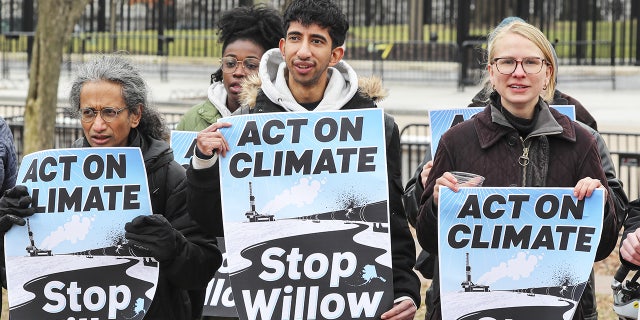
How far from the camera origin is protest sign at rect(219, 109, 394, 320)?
4.96 metres

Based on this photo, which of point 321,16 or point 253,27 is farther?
point 253,27

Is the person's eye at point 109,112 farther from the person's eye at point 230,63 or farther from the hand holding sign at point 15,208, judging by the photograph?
the person's eye at point 230,63

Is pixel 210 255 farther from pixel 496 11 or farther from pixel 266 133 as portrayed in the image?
pixel 496 11

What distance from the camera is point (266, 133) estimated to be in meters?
5.07

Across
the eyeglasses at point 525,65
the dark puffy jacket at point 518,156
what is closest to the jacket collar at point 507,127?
the dark puffy jacket at point 518,156

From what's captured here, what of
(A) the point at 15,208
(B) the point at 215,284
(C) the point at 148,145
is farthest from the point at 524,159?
(B) the point at 215,284

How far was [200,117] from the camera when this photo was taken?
6.99 metres

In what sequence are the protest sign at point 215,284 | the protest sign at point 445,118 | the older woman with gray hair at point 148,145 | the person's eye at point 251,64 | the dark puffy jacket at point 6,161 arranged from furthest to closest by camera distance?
the person's eye at point 251,64 → the protest sign at point 215,284 → the protest sign at point 445,118 → the dark puffy jacket at point 6,161 → the older woman with gray hair at point 148,145

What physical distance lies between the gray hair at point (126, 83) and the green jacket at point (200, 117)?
1624 mm

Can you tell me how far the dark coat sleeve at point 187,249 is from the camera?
4945 mm

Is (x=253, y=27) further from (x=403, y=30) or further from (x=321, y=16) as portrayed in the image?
(x=403, y=30)

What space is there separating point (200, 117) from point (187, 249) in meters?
2.11

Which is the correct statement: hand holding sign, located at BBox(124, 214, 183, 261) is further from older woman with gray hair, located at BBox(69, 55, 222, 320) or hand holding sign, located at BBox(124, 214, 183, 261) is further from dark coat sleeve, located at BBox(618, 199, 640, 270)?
dark coat sleeve, located at BBox(618, 199, 640, 270)

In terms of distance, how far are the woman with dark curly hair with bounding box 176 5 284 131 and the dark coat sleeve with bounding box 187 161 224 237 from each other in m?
1.82
